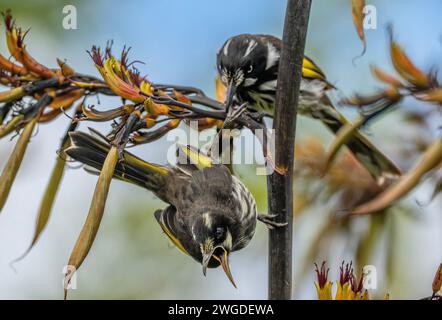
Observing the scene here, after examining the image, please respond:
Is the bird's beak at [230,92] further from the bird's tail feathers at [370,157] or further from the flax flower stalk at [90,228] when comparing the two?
the flax flower stalk at [90,228]

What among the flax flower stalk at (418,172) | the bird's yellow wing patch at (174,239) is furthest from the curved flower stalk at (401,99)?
the bird's yellow wing patch at (174,239)

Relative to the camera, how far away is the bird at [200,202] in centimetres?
197

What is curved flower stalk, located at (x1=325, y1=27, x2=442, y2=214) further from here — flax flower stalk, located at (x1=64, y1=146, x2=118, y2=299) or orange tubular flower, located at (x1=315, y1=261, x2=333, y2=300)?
flax flower stalk, located at (x1=64, y1=146, x2=118, y2=299)

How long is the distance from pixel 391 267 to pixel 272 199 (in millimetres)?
373

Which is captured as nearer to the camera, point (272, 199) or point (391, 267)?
point (272, 199)

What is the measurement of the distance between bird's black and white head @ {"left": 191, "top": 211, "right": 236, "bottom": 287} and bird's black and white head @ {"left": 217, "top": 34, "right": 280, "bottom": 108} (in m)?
0.56

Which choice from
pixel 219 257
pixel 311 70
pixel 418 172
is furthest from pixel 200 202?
pixel 418 172

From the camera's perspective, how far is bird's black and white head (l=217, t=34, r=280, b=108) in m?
2.53

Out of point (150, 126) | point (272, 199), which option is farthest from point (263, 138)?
point (150, 126)

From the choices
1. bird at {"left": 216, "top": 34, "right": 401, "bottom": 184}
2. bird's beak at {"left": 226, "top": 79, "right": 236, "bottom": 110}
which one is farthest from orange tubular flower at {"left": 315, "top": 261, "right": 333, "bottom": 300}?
bird at {"left": 216, "top": 34, "right": 401, "bottom": 184}

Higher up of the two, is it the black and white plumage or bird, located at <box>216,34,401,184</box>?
bird, located at <box>216,34,401,184</box>

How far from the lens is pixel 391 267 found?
1.65 meters

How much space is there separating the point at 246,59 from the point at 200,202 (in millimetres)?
735
